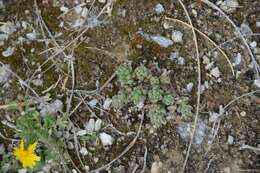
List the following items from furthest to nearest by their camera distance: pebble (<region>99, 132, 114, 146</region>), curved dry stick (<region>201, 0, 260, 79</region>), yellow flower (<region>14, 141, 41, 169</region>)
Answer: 1. curved dry stick (<region>201, 0, 260, 79</region>)
2. pebble (<region>99, 132, 114, 146</region>)
3. yellow flower (<region>14, 141, 41, 169</region>)

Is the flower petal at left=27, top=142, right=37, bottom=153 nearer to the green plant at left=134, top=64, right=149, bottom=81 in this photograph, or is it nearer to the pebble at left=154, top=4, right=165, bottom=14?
the green plant at left=134, top=64, right=149, bottom=81

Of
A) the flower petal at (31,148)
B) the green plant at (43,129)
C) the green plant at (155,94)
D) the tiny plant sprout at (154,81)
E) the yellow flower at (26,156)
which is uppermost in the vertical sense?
the tiny plant sprout at (154,81)

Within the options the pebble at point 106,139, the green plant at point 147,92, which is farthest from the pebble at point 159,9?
the pebble at point 106,139

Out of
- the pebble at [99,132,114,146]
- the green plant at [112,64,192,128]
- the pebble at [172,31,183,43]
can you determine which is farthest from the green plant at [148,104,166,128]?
the pebble at [172,31,183,43]

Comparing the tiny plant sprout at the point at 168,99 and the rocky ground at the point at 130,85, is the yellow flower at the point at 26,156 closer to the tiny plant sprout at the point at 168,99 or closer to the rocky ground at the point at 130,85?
the rocky ground at the point at 130,85

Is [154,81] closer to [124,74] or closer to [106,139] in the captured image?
[124,74]

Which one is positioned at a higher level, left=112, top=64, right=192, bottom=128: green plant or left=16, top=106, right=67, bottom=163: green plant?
left=112, top=64, right=192, bottom=128: green plant

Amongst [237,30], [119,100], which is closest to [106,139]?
[119,100]
